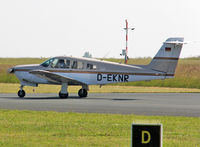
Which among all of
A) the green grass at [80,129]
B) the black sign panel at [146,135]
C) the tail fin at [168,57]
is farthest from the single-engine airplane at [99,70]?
the black sign panel at [146,135]

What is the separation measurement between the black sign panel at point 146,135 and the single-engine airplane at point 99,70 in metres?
21.5

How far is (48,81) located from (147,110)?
1033cm

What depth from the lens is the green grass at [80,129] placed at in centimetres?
1255

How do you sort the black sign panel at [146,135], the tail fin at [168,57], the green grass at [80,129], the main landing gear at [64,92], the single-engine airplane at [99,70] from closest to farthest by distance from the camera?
the black sign panel at [146,135] < the green grass at [80,129] < the single-engine airplane at [99,70] < the tail fin at [168,57] < the main landing gear at [64,92]

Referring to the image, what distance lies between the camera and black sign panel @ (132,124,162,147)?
26.2 ft

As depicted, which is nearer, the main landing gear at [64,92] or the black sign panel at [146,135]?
the black sign panel at [146,135]

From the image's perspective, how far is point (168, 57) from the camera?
30047 millimetres

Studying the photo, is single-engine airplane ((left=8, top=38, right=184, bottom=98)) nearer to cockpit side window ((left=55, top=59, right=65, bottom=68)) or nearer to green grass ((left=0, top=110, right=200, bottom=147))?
cockpit side window ((left=55, top=59, right=65, bottom=68))

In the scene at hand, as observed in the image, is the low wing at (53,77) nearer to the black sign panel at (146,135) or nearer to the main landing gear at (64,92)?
the main landing gear at (64,92)

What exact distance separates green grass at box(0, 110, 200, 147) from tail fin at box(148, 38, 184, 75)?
37.3ft

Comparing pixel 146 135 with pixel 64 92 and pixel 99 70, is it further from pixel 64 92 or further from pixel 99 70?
pixel 64 92

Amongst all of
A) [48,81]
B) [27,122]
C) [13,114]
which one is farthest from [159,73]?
[27,122]

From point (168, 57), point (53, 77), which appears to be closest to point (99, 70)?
point (53, 77)

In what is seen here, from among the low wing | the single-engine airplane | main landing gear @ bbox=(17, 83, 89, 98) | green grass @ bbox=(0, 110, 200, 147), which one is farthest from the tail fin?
green grass @ bbox=(0, 110, 200, 147)
